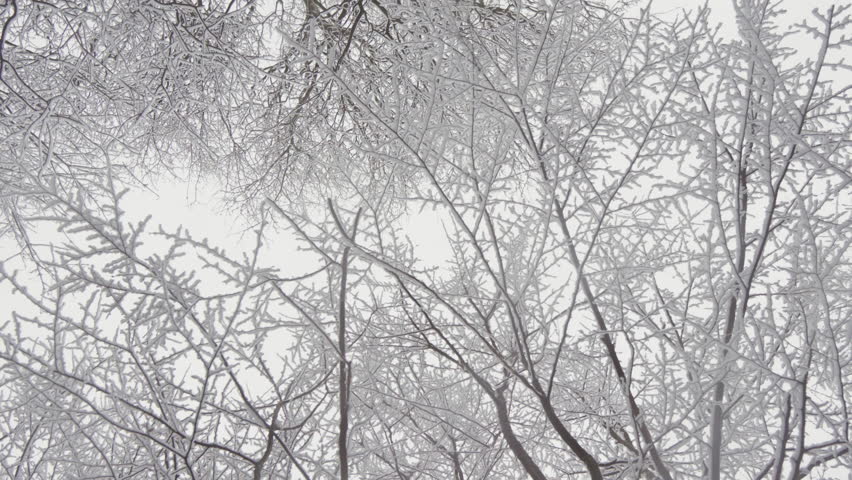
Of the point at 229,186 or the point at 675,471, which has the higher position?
the point at 229,186

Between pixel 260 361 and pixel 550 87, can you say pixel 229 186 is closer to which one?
pixel 260 361

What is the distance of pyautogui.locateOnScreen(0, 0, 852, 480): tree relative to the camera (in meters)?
1.34

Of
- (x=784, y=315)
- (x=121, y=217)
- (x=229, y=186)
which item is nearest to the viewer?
(x=121, y=217)

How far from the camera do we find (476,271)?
2.59m

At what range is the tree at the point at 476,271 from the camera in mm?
1342

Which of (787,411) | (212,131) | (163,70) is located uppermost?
(212,131)

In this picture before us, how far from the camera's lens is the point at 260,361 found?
1.64 meters

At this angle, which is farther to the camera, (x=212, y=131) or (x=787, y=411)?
(x=212, y=131)

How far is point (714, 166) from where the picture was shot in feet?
4.82

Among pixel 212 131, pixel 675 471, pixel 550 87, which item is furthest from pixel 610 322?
pixel 212 131

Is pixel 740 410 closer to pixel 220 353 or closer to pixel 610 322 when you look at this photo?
pixel 610 322

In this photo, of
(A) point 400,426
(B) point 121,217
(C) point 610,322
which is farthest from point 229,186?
(B) point 121,217

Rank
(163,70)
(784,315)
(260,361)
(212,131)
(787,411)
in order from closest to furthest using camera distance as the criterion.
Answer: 1. (787,411)
2. (260,361)
3. (784,315)
4. (163,70)
5. (212,131)

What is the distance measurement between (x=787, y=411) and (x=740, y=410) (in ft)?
5.09
